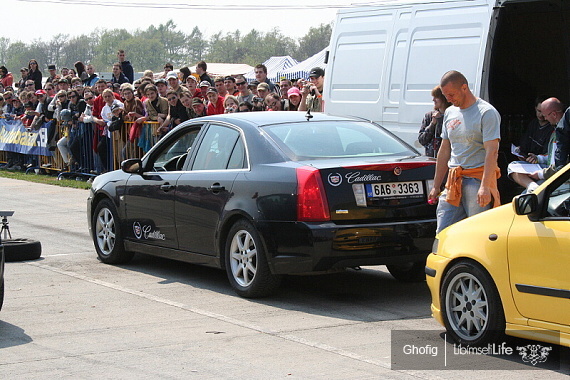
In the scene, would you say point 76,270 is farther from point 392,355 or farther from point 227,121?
point 392,355

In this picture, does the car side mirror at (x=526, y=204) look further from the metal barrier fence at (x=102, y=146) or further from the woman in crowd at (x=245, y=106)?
the metal barrier fence at (x=102, y=146)

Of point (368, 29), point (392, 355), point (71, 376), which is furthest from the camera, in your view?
point (368, 29)

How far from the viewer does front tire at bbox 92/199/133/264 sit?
10.2 m

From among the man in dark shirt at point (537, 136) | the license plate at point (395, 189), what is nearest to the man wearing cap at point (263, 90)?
the man in dark shirt at point (537, 136)

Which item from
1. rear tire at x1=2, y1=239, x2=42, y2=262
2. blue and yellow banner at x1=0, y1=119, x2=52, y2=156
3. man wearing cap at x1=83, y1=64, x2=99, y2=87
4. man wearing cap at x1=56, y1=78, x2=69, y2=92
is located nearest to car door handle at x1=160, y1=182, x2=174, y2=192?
rear tire at x1=2, y1=239, x2=42, y2=262

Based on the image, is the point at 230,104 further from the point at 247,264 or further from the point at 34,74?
the point at 34,74

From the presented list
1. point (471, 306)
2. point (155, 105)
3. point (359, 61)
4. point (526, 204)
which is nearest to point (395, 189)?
point (471, 306)

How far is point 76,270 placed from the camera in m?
10.1

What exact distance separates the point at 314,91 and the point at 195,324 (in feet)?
→ 23.8

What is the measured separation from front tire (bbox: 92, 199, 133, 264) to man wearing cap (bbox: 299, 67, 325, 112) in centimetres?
434

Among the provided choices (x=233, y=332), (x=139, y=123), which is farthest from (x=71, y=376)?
(x=139, y=123)

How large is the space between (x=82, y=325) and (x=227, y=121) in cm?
259

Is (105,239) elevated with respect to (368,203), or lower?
lower

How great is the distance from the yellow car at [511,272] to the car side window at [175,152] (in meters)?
3.56
